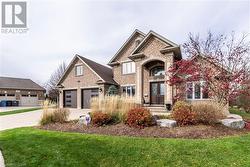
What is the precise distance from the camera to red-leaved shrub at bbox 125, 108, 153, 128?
845 centimetres

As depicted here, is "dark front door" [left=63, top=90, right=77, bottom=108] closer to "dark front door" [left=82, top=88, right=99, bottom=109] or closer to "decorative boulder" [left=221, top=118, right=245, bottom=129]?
"dark front door" [left=82, top=88, right=99, bottom=109]

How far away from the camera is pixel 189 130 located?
25.7ft

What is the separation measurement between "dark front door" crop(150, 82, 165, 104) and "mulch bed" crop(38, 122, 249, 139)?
38.6 ft

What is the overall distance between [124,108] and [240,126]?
17.1 feet

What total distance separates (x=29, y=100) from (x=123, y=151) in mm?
41864

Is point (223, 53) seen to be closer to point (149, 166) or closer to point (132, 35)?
point (149, 166)

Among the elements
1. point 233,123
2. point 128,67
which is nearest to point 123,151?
point 233,123

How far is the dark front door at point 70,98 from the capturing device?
87.8 ft

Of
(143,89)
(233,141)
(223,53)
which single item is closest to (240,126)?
(233,141)

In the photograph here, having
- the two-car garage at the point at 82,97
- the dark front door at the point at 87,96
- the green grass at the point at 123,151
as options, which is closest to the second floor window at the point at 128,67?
the two-car garage at the point at 82,97

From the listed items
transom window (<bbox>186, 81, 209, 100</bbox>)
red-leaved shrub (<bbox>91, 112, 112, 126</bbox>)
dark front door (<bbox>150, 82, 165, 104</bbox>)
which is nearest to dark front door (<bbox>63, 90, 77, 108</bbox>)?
dark front door (<bbox>150, 82, 165, 104</bbox>)

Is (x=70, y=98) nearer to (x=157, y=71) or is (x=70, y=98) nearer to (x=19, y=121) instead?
(x=157, y=71)

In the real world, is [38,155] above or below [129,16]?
below

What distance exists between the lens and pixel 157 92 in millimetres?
20797
